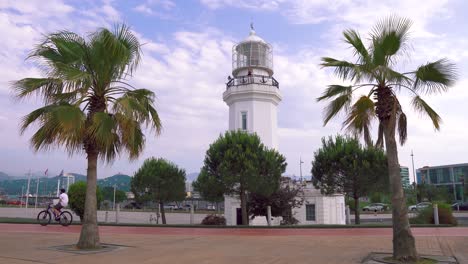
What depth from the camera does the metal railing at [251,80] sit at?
2877 centimetres

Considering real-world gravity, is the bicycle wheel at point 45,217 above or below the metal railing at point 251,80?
below

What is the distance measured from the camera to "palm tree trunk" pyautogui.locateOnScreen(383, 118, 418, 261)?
28.5ft

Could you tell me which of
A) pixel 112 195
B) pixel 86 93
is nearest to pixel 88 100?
pixel 86 93

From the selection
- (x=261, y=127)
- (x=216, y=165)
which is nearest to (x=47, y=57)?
(x=216, y=165)

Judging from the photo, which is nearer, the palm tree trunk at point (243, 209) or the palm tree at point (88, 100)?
the palm tree at point (88, 100)

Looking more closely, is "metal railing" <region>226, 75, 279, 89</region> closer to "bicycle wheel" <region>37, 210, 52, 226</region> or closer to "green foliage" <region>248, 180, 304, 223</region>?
"green foliage" <region>248, 180, 304, 223</region>

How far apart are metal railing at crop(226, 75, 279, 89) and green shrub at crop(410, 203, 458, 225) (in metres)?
13.2

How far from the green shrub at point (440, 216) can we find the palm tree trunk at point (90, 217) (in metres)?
16.7

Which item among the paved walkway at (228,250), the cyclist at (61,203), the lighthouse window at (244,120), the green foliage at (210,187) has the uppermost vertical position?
the lighthouse window at (244,120)

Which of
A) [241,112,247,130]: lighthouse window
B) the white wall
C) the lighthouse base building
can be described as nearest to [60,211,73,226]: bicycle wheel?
the lighthouse base building

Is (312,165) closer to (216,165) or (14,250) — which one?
(216,165)

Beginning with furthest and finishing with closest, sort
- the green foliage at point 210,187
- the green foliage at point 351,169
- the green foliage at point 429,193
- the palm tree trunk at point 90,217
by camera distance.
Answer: the green foliage at point 429,193 → the green foliage at point 351,169 → the green foliage at point 210,187 → the palm tree trunk at point 90,217

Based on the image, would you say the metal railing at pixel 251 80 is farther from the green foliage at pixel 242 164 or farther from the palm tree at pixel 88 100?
the palm tree at pixel 88 100

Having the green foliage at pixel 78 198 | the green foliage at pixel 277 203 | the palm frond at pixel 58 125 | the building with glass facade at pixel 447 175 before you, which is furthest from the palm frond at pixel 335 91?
the building with glass facade at pixel 447 175
